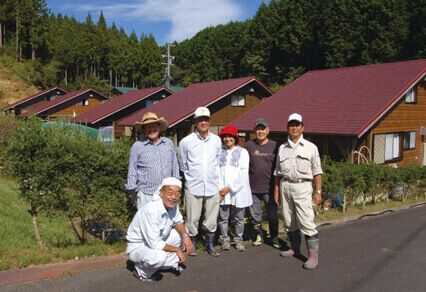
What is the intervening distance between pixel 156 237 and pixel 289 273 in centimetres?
175

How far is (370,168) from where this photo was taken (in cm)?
869

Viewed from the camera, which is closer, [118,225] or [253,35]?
[118,225]

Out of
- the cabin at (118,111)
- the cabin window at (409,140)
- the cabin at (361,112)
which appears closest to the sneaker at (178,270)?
the cabin at (361,112)

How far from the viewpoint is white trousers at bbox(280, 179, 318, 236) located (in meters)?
4.71

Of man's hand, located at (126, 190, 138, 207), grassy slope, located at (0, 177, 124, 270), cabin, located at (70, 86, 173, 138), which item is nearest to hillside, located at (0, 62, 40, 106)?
cabin, located at (70, 86, 173, 138)

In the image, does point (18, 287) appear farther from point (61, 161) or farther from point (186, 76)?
point (186, 76)

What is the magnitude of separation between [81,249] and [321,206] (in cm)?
509

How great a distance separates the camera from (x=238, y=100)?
2280cm

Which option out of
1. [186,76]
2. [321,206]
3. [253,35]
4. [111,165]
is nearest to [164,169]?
[111,165]

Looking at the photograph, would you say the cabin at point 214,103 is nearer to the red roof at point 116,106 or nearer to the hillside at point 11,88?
the red roof at point 116,106

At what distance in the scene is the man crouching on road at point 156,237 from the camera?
12.9ft

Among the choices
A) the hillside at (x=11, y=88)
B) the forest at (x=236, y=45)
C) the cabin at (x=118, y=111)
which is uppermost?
the forest at (x=236, y=45)

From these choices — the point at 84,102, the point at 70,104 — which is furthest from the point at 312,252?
the point at 84,102

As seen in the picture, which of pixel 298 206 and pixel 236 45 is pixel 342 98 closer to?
pixel 298 206
